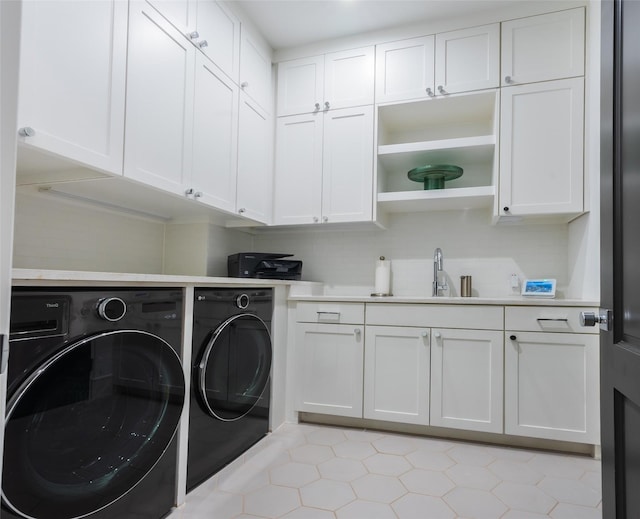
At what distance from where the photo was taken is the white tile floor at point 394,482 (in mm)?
1620

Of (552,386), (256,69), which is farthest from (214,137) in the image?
(552,386)

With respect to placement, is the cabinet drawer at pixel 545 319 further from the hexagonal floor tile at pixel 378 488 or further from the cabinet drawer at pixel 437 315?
the hexagonal floor tile at pixel 378 488

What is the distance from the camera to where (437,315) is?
7.85ft

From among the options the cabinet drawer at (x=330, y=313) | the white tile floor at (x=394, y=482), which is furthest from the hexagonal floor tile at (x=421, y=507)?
the cabinet drawer at (x=330, y=313)

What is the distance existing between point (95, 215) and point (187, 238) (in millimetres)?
644

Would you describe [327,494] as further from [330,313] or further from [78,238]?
[78,238]

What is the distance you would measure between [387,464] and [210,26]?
2503 millimetres

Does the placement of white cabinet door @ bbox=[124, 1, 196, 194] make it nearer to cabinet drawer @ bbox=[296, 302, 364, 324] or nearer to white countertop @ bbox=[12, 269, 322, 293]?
white countertop @ bbox=[12, 269, 322, 293]

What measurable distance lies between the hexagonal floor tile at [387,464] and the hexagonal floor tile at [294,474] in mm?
288

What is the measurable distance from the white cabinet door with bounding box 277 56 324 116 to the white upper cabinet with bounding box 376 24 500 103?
0.43m

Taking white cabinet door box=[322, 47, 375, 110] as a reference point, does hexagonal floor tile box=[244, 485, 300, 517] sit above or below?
below

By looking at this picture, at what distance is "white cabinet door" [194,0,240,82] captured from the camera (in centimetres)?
213

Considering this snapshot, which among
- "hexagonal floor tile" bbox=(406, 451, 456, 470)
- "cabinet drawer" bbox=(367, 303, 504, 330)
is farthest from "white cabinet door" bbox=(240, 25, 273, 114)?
"hexagonal floor tile" bbox=(406, 451, 456, 470)

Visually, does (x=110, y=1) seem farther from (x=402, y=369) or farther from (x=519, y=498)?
(x=519, y=498)
